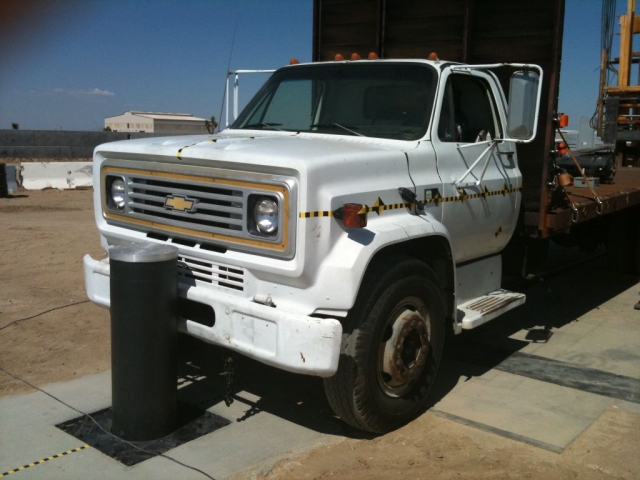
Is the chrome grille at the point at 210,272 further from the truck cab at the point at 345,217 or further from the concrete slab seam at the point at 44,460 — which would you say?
the concrete slab seam at the point at 44,460

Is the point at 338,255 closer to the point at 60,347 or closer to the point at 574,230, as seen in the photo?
the point at 60,347

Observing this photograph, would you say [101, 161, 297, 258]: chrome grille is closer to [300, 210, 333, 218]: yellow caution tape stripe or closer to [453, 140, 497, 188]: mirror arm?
[300, 210, 333, 218]: yellow caution tape stripe

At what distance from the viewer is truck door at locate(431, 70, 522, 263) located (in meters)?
4.83

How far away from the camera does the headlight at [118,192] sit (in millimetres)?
4672

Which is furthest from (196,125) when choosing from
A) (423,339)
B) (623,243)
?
(423,339)

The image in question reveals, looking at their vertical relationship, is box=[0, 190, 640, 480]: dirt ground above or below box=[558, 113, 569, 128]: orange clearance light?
below

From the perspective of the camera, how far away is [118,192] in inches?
185

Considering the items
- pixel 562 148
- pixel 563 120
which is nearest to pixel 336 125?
pixel 563 120

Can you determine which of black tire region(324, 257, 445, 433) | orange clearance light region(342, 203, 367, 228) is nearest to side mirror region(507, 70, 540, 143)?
black tire region(324, 257, 445, 433)

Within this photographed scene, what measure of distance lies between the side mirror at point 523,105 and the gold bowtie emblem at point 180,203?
218 centimetres

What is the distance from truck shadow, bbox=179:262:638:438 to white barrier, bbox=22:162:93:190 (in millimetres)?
13665

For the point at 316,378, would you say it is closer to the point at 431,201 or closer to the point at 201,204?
the point at 431,201

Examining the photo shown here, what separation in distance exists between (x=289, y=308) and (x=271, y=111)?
7.00ft

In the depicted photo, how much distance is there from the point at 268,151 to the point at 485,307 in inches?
84.4
